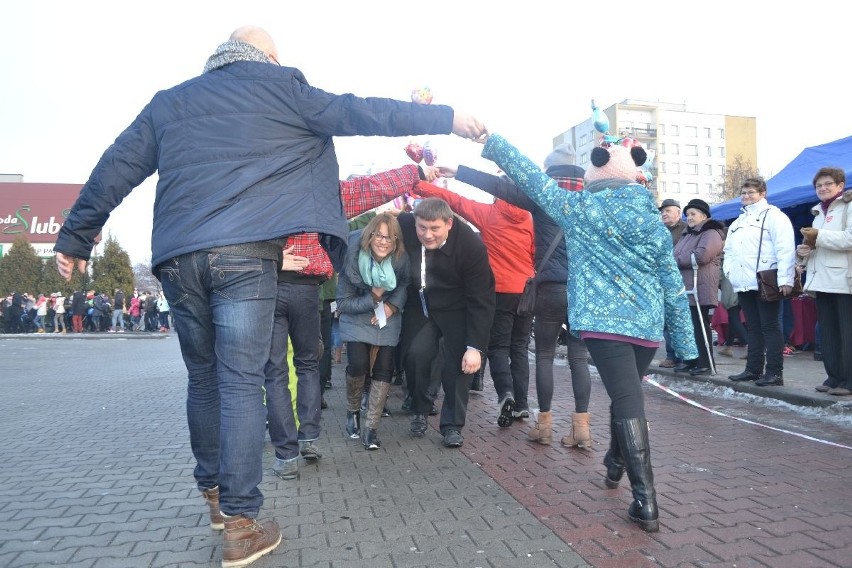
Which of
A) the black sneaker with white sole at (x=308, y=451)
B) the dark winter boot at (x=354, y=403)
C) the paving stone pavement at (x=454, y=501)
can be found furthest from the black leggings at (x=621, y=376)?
the dark winter boot at (x=354, y=403)

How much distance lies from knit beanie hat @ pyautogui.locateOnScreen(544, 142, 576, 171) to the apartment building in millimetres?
94489

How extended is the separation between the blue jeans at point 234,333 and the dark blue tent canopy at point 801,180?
9.12 metres

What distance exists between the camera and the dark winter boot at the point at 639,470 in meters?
3.03

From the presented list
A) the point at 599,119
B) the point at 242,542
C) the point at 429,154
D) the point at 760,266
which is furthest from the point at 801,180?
the point at 242,542

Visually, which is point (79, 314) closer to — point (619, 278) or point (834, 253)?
point (834, 253)

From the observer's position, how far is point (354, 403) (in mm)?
5098

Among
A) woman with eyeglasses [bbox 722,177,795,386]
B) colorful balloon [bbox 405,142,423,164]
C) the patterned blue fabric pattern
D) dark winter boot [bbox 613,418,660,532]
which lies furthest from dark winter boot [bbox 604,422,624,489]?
woman with eyeglasses [bbox 722,177,795,386]

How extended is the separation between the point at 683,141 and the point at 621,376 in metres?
105

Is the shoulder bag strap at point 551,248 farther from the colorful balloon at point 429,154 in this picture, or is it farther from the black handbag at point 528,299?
the colorful balloon at point 429,154

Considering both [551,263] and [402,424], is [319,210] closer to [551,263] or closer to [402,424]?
[551,263]

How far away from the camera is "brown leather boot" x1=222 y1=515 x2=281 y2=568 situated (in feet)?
8.76

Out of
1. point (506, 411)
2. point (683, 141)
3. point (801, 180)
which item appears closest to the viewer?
point (506, 411)

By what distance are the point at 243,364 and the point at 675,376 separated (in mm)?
6833

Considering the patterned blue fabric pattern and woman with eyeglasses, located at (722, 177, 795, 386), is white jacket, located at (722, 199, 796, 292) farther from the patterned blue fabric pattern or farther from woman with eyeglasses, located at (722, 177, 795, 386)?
the patterned blue fabric pattern
